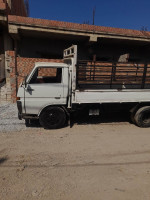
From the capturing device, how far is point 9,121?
16.8ft

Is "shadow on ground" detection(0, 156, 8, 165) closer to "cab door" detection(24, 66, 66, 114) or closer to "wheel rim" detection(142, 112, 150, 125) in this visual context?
"cab door" detection(24, 66, 66, 114)

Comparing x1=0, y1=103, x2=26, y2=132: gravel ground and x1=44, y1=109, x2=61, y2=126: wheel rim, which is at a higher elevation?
x1=44, y1=109, x2=61, y2=126: wheel rim

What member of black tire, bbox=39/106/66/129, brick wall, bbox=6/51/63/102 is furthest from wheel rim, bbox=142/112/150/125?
brick wall, bbox=6/51/63/102

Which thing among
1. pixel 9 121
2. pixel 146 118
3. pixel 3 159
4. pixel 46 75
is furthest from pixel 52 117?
pixel 146 118

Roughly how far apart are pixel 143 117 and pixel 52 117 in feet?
10.3

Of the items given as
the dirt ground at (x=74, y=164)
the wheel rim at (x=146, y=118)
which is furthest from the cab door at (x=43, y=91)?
the wheel rim at (x=146, y=118)

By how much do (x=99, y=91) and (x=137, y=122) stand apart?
1.77 m

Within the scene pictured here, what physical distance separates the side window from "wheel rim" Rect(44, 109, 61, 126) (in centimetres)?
99

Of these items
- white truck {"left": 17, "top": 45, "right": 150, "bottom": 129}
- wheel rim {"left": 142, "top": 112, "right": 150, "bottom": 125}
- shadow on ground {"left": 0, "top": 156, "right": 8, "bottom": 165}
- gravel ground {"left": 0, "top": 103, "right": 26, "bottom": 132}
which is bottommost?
shadow on ground {"left": 0, "top": 156, "right": 8, "bottom": 165}

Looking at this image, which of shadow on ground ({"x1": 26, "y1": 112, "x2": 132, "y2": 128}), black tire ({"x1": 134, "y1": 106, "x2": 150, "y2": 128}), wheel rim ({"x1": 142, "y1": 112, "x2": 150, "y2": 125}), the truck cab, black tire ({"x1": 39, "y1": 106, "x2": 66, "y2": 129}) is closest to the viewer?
the truck cab

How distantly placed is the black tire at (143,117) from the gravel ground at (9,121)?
382 centimetres

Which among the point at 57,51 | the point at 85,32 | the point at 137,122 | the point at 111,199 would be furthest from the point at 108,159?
the point at 57,51

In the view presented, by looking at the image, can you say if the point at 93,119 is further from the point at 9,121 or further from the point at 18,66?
the point at 18,66

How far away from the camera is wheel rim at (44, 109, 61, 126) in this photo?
4551 mm
